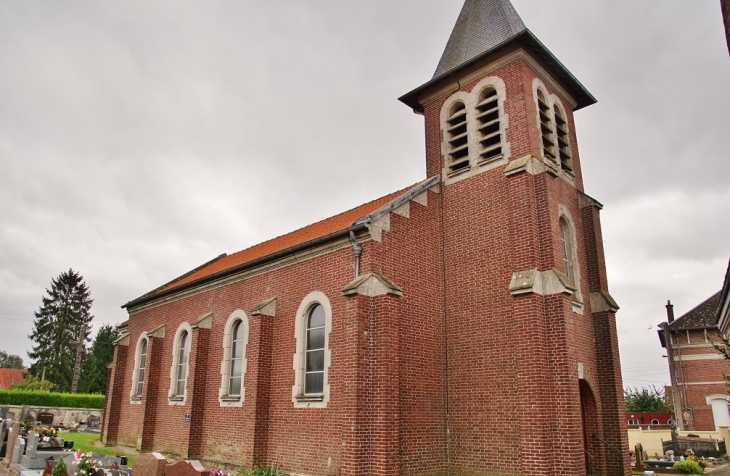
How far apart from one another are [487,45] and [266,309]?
10167 mm

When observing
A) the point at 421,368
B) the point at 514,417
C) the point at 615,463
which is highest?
the point at 421,368

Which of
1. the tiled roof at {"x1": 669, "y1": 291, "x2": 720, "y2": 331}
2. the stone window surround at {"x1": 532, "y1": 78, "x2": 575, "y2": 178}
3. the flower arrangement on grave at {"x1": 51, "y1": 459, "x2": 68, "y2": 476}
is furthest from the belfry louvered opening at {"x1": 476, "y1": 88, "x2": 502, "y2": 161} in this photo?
the tiled roof at {"x1": 669, "y1": 291, "x2": 720, "y2": 331}

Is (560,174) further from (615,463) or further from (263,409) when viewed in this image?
(263,409)

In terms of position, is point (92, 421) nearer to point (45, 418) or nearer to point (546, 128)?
point (45, 418)

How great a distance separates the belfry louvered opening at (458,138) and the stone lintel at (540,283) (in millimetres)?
4151

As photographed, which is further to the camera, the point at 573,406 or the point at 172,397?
the point at 172,397

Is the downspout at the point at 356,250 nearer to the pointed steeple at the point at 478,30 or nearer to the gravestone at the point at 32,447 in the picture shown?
the pointed steeple at the point at 478,30

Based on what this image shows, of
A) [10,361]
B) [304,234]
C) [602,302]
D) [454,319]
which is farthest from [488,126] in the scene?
[10,361]

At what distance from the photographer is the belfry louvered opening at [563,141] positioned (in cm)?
1545

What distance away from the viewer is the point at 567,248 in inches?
553

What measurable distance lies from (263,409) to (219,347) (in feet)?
12.4

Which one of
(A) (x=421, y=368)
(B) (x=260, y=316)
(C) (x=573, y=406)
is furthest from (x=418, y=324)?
(B) (x=260, y=316)

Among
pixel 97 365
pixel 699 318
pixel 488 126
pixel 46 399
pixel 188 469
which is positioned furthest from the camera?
pixel 97 365

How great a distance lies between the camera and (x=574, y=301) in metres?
13.2
